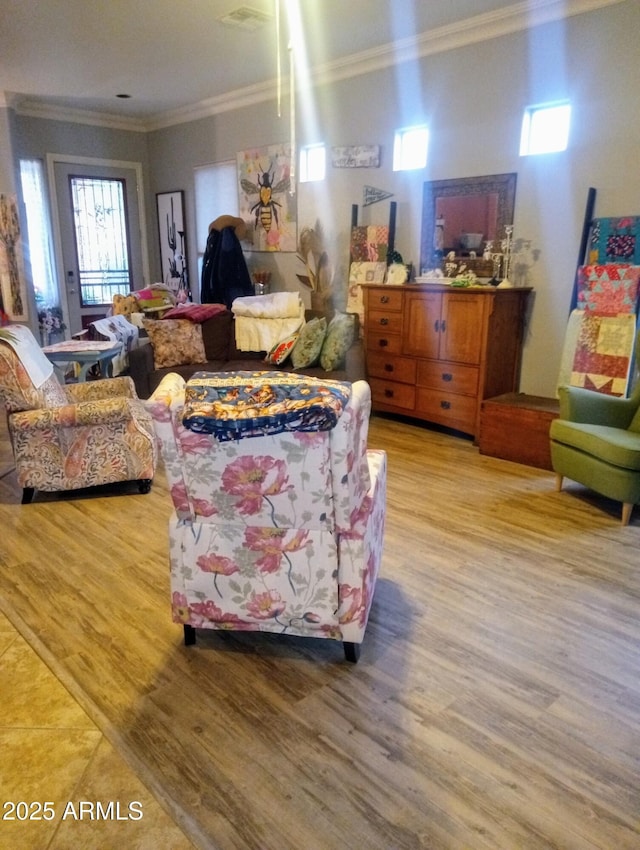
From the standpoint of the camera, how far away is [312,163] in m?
5.64

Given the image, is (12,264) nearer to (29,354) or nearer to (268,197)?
(268,197)

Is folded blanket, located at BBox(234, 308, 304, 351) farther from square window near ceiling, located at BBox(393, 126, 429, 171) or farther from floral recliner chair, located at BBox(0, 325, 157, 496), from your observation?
floral recliner chair, located at BBox(0, 325, 157, 496)

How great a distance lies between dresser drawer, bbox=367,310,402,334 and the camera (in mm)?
4688

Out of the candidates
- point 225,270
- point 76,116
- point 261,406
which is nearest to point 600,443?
point 261,406

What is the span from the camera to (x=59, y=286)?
701cm

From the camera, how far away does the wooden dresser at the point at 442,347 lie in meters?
4.16

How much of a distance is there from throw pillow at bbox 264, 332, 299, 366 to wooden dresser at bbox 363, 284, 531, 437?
61 centimetres

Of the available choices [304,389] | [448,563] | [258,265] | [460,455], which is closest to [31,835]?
[304,389]

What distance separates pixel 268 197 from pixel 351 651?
5060mm

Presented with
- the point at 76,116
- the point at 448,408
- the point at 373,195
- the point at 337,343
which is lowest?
the point at 448,408

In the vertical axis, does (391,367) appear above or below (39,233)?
below

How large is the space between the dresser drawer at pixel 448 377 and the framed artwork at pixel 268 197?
2.12 meters

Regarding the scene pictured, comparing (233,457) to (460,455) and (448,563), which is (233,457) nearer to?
(448,563)

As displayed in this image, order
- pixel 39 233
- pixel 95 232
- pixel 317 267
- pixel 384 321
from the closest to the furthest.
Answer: pixel 384 321 → pixel 317 267 → pixel 39 233 → pixel 95 232
